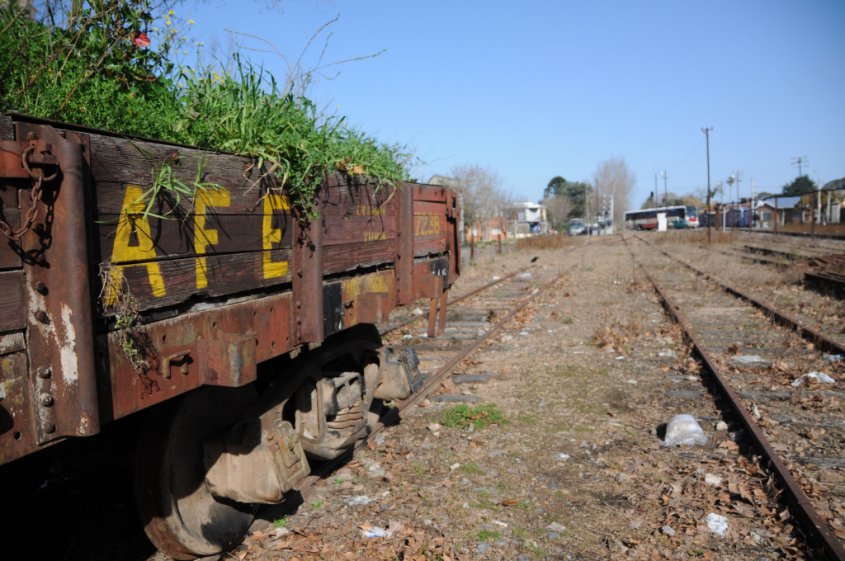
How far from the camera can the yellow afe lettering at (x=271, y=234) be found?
10.0 ft

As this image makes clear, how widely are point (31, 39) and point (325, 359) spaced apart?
2.34 meters

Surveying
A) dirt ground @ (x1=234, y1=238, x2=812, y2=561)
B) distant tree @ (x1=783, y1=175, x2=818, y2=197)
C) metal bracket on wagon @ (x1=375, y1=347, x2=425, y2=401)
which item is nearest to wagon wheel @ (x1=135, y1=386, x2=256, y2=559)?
dirt ground @ (x1=234, y1=238, x2=812, y2=561)

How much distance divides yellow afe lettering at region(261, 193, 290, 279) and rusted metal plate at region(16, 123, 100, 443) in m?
1.11

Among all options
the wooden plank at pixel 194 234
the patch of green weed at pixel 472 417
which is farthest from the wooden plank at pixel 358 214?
the patch of green weed at pixel 472 417

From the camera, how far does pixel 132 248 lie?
223 cm

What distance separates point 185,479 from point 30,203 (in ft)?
5.83

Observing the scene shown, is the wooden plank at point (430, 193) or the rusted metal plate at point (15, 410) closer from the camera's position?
the rusted metal plate at point (15, 410)

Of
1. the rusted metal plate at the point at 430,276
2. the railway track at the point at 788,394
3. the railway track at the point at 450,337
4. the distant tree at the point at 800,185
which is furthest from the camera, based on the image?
the distant tree at the point at 800,185

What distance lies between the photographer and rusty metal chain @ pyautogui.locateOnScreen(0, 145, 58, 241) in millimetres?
1811

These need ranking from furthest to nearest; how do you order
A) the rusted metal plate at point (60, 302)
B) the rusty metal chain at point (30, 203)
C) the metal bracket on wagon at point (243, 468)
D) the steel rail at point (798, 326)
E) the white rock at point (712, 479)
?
the steel rail at point (798, 326)
the white rock at point (712, 479)
the metal bracket on wagon at point (243, 468)
the rusted metal plate at point (60, 302)
the rusty metal chain at point (30, 203)

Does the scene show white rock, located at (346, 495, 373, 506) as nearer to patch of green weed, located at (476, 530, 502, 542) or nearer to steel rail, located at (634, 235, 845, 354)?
patch of green weed, located at (476, 530, 502, 542)

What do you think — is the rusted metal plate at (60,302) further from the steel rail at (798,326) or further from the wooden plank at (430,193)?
the steel rail at (798,326)

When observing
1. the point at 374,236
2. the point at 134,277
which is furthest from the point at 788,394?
the point at 134,277

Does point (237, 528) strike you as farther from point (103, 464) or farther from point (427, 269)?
point (427, 269)
